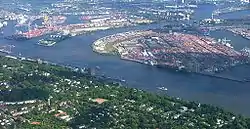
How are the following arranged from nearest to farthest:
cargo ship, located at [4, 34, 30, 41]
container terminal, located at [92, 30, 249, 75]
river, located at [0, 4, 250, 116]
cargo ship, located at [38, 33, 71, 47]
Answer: river, located at [0, 4, 250, 116], container terminal, located at [92, 30, 249, 75], cargo ship, located at [38, 33, 71, 47], cargo ship, located at [4, 34, 30, 41]

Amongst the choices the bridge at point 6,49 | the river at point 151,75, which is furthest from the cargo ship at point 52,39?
the bridge at point 6,49

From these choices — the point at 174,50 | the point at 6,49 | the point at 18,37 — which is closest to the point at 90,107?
the point at 174,50

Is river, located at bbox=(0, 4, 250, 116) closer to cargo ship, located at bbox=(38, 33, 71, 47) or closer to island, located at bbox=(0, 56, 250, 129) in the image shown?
cargo ship, located at bbox=(38, 33, 71, 47)

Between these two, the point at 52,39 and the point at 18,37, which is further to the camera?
the point at 18,37

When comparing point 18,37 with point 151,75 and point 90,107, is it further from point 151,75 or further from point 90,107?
point 90,107

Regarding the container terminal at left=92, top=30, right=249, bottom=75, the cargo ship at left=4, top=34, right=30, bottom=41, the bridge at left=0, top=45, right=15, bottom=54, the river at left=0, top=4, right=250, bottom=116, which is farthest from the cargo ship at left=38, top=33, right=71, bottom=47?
the container terminal at left=92, top=30, right=249, bottom=75

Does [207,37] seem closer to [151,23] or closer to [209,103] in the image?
[151,23]

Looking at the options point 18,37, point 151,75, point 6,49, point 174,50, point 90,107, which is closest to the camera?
point 90,107
